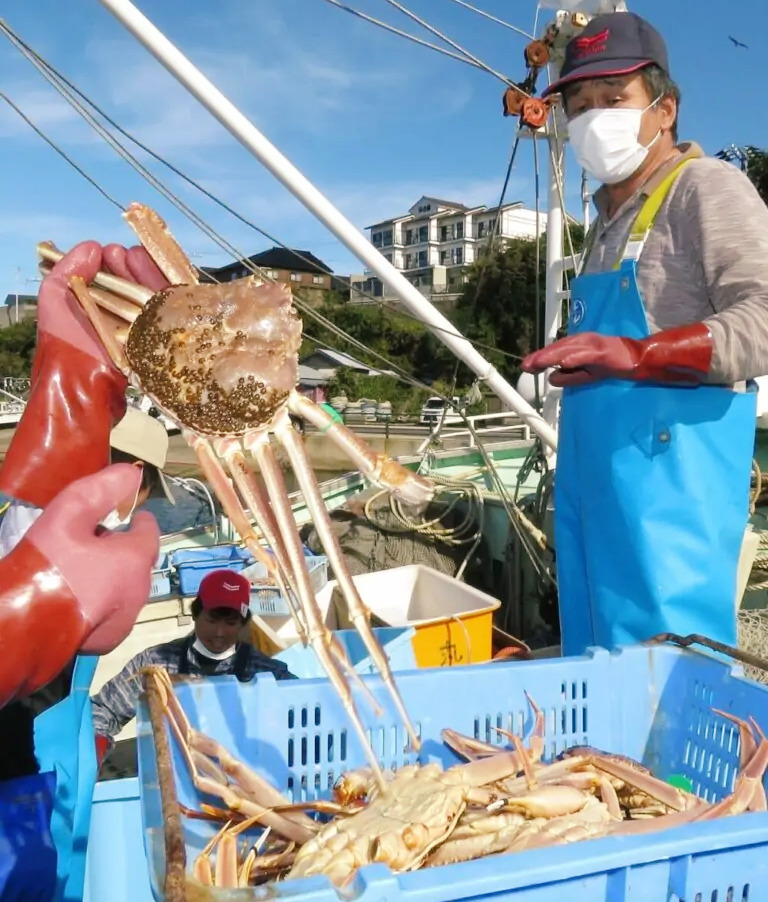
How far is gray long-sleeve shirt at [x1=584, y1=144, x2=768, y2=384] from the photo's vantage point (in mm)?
1572

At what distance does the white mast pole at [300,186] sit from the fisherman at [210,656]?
127 centimetres

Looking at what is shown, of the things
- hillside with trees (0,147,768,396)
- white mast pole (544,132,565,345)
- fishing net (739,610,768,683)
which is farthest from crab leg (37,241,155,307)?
hillside with trees (0,147,768,396)

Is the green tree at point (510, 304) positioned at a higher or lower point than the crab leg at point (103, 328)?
higher

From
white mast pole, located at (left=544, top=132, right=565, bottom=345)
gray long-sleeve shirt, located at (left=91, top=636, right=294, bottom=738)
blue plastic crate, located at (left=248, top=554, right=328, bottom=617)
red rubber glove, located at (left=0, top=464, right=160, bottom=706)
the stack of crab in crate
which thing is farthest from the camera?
white mast pole, located at (left=544, top=132, right=565, bottom=345)

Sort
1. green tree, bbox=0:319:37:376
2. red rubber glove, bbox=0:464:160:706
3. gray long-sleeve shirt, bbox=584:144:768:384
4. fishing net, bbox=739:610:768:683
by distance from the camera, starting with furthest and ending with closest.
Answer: green tree, bbox=0:319:37:376, fishing net, bbox=739:610:768:683, gray long-sleeve shirt, bbox=584:144:768:384, red rubber glove, bbox=0:464:160:706

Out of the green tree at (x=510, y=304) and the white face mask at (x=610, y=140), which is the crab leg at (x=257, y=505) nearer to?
the white face mask at (x=610, y=140)

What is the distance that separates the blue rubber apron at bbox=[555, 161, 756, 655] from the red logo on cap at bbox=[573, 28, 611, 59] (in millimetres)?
374

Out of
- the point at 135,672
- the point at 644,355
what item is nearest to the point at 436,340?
the point at 135,672

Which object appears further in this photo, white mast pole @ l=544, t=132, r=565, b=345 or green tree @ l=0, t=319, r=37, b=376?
green tree @ l=0, t=319, r=37, b=376

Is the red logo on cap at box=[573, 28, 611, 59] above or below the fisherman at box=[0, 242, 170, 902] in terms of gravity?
above

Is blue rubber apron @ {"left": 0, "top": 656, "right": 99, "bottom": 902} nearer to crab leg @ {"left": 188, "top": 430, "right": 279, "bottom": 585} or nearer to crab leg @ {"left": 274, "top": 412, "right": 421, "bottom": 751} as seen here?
crab leg @ {"left": 188, "top": 430, "right": 279, "bottom": 585}

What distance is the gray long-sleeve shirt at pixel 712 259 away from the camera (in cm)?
157

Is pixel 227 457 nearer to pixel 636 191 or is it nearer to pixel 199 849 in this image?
pixel 199 849

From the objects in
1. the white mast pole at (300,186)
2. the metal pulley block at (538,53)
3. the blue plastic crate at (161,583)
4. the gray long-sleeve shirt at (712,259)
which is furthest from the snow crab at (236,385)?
the metal pulley block at (538,53)
